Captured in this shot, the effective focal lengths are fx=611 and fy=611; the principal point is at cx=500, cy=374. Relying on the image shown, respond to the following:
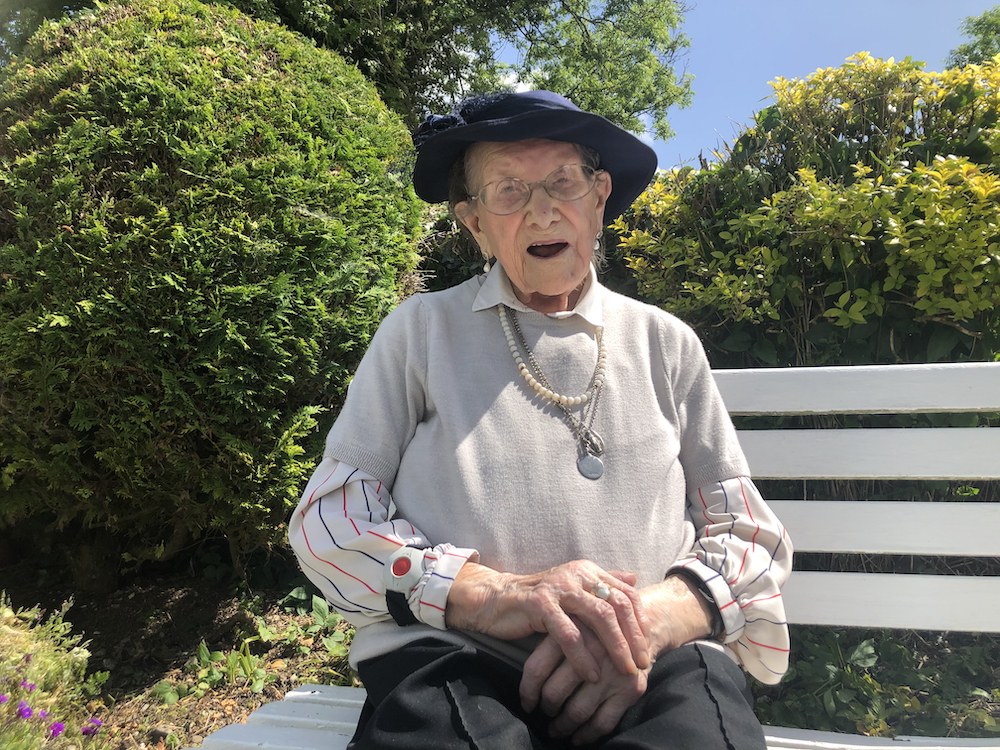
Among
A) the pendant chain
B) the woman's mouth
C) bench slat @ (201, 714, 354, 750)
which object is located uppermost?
the woman's mouth

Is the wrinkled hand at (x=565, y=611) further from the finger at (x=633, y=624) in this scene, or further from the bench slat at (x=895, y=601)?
the bench slat at (x=895, y=601)

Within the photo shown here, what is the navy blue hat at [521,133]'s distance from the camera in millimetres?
1626

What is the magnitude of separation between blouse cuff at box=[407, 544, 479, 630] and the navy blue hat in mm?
1094

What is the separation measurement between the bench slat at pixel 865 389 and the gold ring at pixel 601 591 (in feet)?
3.26

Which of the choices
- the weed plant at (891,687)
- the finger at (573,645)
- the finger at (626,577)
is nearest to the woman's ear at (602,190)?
the finger at (626,577)

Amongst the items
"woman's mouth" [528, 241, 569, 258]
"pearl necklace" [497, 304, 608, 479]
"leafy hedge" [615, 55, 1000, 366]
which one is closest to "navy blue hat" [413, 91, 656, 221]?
"woman's mouth" [528, 241, 569, 258]

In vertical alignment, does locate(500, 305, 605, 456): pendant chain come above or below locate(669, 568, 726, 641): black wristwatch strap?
above

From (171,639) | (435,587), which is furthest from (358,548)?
(171,639)

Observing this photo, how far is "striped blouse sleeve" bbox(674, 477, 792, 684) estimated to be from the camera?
57.9 inches

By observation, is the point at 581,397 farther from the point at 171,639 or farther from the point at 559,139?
the point at 171,639

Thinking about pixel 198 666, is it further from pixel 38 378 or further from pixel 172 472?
pixel 38 378

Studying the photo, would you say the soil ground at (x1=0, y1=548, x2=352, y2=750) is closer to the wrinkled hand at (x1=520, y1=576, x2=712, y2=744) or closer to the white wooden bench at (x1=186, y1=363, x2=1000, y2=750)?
the white wooden bench at (x1=186, y1=363, x2=1000, y2=750)

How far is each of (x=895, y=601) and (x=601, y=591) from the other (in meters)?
1.24

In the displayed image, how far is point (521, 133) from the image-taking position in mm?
1652
